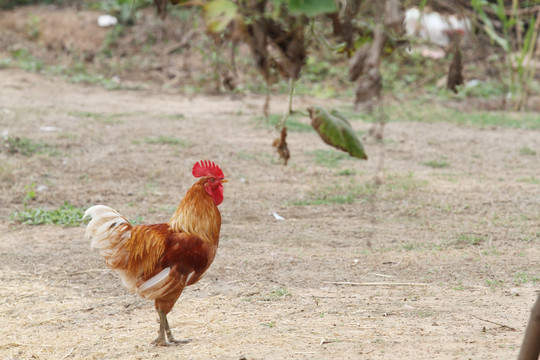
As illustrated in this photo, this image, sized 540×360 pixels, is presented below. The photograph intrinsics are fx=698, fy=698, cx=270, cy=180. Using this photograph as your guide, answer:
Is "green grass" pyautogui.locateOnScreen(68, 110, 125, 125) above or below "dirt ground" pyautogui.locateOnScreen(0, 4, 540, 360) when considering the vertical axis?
below

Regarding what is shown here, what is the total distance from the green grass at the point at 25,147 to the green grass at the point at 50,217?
2.09 m

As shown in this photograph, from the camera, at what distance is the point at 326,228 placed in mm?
5895

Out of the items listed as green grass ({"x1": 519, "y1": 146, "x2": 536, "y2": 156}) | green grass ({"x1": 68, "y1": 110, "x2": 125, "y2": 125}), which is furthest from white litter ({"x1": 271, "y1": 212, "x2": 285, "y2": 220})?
green grass ({"x1": 68, "y1": 110, "x2": 125, "y2": 125})

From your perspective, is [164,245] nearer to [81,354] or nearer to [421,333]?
[81,354]

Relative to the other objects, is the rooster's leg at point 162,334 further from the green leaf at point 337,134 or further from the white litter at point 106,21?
the white litter at point 106,21

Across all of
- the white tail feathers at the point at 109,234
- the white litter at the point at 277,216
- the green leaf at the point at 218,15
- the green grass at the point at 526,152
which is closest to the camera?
the green leaf at the point at 218,15

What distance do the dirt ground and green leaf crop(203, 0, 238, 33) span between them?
142 cm

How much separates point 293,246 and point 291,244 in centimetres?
5

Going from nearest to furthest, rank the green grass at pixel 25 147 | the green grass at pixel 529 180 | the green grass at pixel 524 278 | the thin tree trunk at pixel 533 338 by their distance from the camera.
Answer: the thin tree trunk at pixel 533 338 < the green grass at pixel 524 278 < the green grass at pixel 529 180 < the green grass at pixel 25 147

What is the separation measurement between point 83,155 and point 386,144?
3.84m

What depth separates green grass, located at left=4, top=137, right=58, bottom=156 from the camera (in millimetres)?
8141

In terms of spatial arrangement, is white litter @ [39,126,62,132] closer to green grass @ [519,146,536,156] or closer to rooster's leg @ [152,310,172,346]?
green grass @ [519,146,536,156]

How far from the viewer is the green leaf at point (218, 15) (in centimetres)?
111

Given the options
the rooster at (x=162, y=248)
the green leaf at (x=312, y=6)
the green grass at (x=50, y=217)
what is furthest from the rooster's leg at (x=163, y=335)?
the green leaf at (x=312, y=6)
